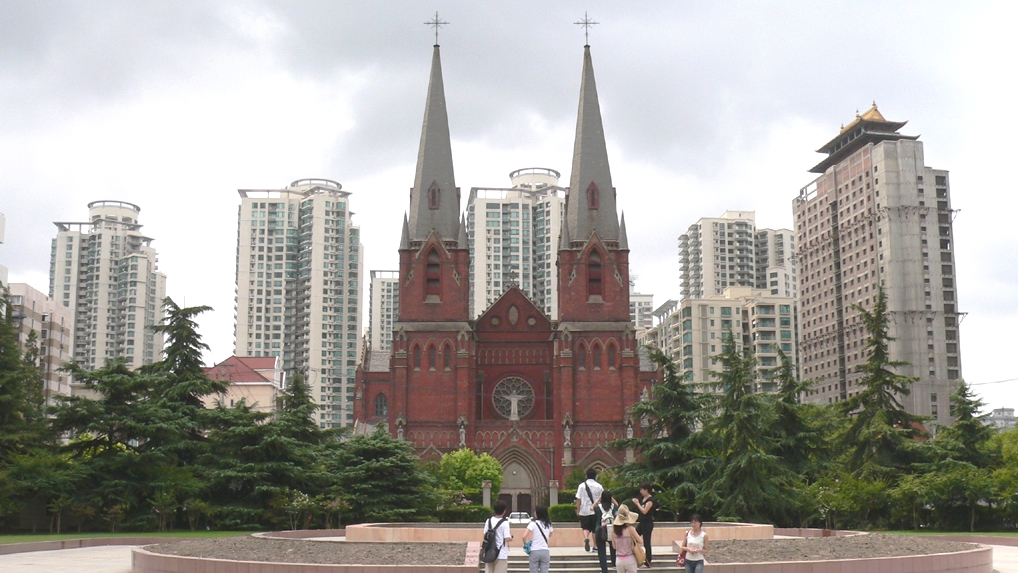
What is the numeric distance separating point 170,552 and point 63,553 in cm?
796

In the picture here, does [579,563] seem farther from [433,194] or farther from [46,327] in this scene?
[46,327]

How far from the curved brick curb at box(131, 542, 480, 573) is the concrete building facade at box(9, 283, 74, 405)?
66.5 m

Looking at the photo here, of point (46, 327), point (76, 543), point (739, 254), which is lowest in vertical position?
point (76, 543)

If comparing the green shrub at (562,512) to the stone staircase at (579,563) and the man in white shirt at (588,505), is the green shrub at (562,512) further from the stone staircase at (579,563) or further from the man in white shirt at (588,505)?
the man in white shirt at (588,505)

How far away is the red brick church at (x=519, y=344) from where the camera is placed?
67.8 metres

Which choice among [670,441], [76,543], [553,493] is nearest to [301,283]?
[553,493]

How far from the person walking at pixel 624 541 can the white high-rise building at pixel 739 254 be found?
13130 cm

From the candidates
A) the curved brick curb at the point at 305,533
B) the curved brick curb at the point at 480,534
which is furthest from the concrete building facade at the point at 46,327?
the curved brick curb at the point at 480,534

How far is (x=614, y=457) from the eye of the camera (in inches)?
2645

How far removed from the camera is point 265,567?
17188 mm

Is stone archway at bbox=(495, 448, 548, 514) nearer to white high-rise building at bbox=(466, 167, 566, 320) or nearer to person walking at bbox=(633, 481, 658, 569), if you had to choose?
person walking at bbox=(633, 481, 658, 569)

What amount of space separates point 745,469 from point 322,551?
19.5m

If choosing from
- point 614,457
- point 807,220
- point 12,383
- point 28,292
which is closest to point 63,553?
point 12,383

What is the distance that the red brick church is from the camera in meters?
67.8
